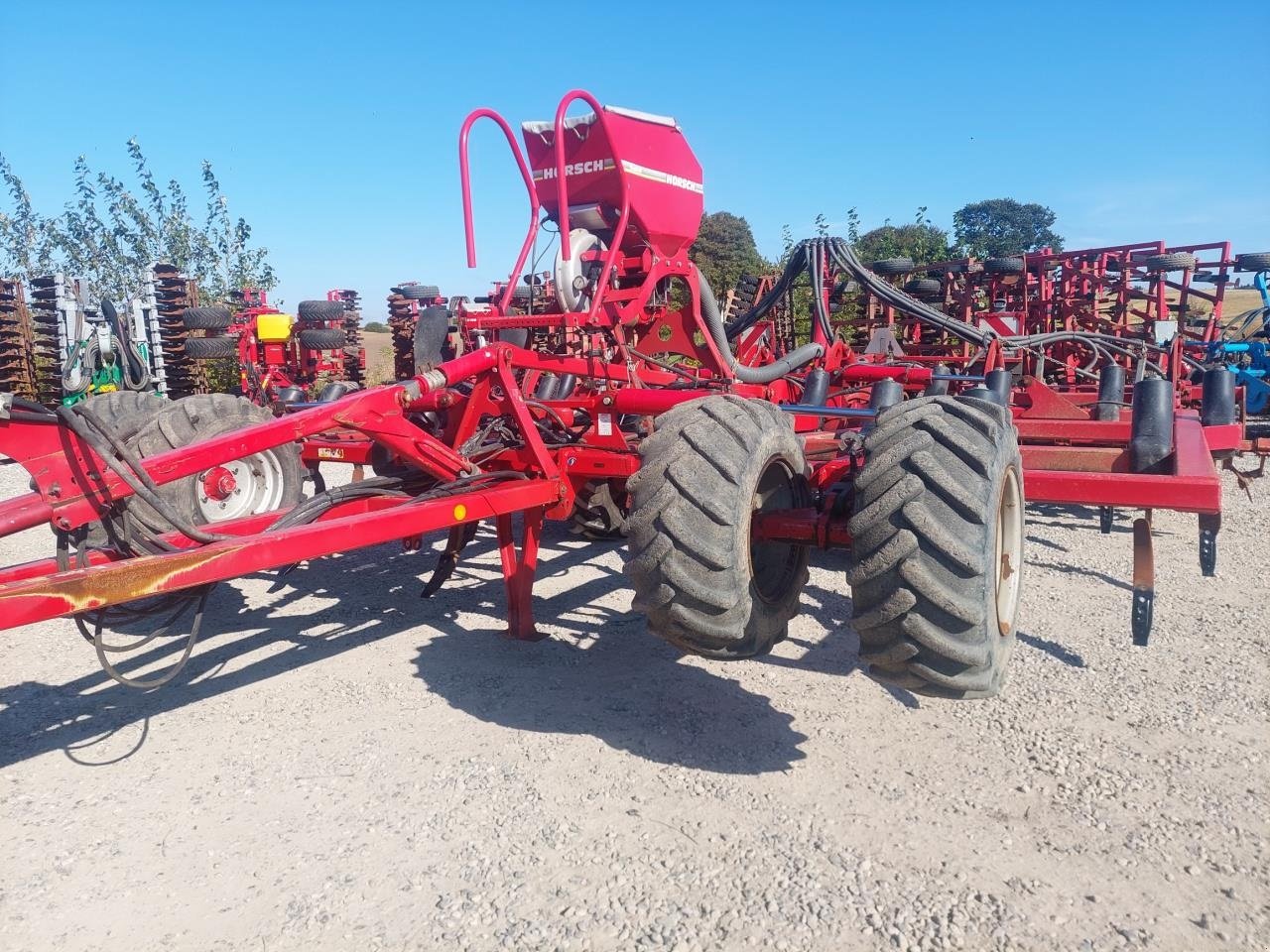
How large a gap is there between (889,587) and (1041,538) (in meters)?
4.51

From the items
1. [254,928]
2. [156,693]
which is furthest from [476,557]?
[254,928]

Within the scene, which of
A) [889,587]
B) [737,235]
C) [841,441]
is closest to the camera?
[889,587]

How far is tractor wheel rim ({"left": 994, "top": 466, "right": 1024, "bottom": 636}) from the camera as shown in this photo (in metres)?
3.06

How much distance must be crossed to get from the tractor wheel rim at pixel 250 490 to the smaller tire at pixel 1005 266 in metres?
11.5

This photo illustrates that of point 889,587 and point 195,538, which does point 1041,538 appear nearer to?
point 889,587

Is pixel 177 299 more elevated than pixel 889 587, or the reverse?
pixel 177 299

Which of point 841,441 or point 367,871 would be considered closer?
point 367,871

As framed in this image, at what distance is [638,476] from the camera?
297cm

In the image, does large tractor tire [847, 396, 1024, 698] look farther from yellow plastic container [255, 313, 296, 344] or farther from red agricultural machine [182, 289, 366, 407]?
yellow plastic container [255, 313, 296, 344]

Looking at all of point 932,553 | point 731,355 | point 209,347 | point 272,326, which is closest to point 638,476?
point 932,553

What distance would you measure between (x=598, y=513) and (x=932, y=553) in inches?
141

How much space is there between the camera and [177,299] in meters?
15.1

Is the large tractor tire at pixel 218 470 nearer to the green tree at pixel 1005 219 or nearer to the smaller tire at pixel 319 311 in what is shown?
the smaller tire at pixel 319 311

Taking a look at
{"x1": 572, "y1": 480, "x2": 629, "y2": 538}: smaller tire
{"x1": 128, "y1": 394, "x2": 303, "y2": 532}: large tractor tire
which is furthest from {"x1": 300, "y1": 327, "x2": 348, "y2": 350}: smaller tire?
{"x1": 128, "y1": 394, "x2": 303, "y2": 532}: large tractor tire
